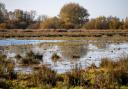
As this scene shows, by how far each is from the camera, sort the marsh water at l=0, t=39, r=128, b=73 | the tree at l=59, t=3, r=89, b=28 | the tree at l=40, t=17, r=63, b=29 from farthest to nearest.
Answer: the tree at l=59, t=3, r=89, b=28, the tree at l=40, t=17, r=63, b=29, the marsh water at l=0, t=39, r=128, b=73

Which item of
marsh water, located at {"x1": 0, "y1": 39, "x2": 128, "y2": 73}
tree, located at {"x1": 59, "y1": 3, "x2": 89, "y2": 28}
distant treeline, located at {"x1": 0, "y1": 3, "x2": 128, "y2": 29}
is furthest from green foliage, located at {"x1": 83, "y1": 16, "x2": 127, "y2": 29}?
marsh water, located at {"x1": 0, "y1": 39, "x2": 128, "y2": 73}

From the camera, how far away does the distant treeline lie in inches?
3332

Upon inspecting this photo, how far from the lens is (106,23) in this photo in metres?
86.4

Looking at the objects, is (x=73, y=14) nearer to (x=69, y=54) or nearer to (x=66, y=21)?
(x=66, y=21)

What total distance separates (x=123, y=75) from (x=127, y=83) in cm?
33

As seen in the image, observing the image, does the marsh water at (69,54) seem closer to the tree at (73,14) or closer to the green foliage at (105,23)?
the green foliage at (105,23)

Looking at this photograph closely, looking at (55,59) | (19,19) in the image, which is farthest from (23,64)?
(19,19)

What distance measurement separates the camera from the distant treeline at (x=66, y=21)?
84.6 metres

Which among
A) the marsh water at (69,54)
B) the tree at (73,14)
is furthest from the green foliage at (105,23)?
the marsh water at (69,54)

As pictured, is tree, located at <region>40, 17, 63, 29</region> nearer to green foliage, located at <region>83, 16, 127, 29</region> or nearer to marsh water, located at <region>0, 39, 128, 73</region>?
green foliage, located at <region>83, 16, 127, 29</region>

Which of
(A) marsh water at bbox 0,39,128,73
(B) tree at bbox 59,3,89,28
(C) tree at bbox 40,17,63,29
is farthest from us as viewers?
(B) tree at bbox 59,3,89,28

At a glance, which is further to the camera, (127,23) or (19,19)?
(19,19)

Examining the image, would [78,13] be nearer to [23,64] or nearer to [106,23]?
[106,23]

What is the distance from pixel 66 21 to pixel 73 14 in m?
4.98
